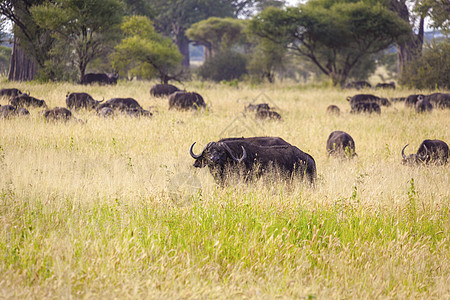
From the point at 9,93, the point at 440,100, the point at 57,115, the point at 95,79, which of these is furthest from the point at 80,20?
the point at 440,100

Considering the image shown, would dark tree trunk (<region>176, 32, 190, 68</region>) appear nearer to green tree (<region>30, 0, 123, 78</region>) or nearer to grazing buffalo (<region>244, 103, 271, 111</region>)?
green tree (<region>30, 0, 123, 78</region>)

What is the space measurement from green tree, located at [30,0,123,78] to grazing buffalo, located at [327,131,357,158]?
16883 millimetres

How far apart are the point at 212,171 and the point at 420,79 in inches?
834

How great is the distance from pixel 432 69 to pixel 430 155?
17206mm

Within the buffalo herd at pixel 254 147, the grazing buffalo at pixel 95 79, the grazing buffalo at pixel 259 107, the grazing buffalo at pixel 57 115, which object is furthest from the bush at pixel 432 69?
the grazing buffalo at pixel 57 115

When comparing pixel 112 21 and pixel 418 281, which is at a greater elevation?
pixel 112 21

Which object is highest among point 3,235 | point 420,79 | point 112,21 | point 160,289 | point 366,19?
point 366,19

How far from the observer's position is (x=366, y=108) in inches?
589

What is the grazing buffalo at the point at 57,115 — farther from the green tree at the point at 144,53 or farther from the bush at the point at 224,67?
the bush at the point at 224,67

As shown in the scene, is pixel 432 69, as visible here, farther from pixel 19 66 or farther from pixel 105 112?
pixel 19 66

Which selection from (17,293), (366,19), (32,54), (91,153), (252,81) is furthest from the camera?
(252,81)

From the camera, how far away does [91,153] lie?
799cm

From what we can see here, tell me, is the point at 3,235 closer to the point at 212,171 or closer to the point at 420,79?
the point at 212,171

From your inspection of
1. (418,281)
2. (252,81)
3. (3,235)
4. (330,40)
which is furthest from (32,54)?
(418,281)
